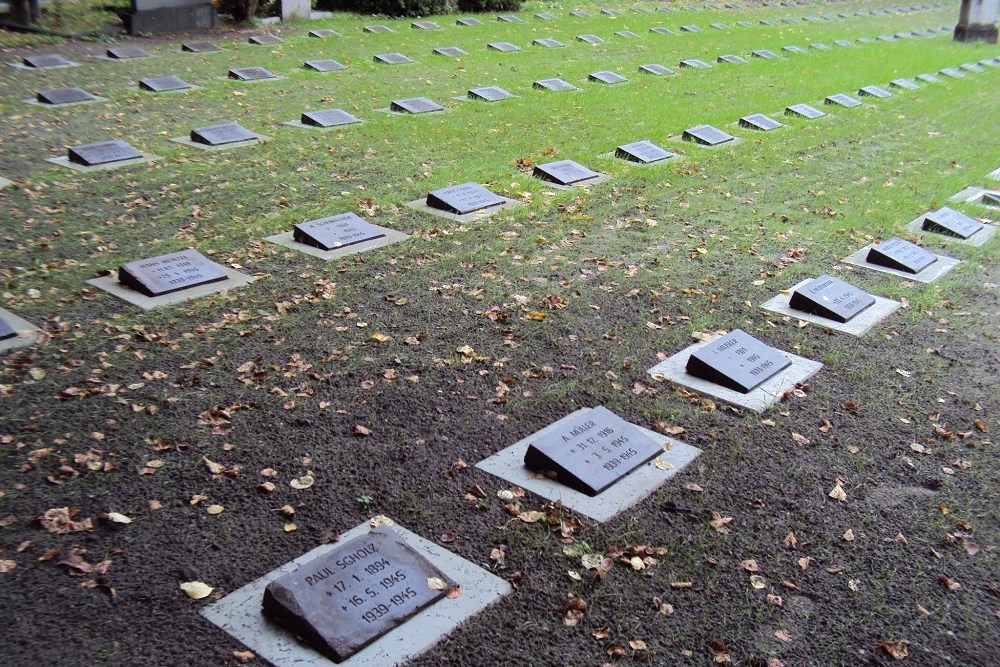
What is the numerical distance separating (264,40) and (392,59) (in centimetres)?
292

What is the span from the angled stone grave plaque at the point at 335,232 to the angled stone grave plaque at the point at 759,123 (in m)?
7.38

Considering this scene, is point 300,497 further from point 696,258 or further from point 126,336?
point 696,258

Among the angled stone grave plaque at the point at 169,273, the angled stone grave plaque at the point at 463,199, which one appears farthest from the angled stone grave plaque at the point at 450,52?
the angled stone grave plaque at the point at 169,273

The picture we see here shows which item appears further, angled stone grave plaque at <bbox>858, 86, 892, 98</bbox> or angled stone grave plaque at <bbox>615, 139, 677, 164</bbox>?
angled stone grave plaque at <bbox>858, 86, 892, 98</bbox>

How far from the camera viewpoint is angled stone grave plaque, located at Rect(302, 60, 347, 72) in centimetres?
1504

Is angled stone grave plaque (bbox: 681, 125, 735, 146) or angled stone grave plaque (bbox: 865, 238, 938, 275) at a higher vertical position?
angled stone grave plaque (bbox: 681, 125, 735, 146)

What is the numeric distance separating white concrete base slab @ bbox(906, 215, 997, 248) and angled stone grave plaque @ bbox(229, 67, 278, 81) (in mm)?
9516

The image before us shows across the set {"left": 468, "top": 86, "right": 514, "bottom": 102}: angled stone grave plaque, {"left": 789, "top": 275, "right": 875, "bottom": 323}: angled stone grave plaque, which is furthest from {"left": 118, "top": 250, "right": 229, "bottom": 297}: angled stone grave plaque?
{"left": 468, "top": 86, "right": 514, "bottom": 102}: angled stone grave plaque

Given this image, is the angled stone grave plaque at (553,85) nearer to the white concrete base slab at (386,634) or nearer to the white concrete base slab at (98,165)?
the white concrete base slab at (98,165)

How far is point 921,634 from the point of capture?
141 inches

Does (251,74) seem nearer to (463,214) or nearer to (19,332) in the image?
(463,214)

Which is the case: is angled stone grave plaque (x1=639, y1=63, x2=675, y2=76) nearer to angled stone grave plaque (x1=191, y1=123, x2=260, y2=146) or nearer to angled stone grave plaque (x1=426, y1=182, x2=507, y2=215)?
angled stone grave plaque (x1=191, y1=123, x2=260, y2=146)

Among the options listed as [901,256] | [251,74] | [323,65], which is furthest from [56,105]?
[901,256]

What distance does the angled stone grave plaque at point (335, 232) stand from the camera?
7.39 metres
